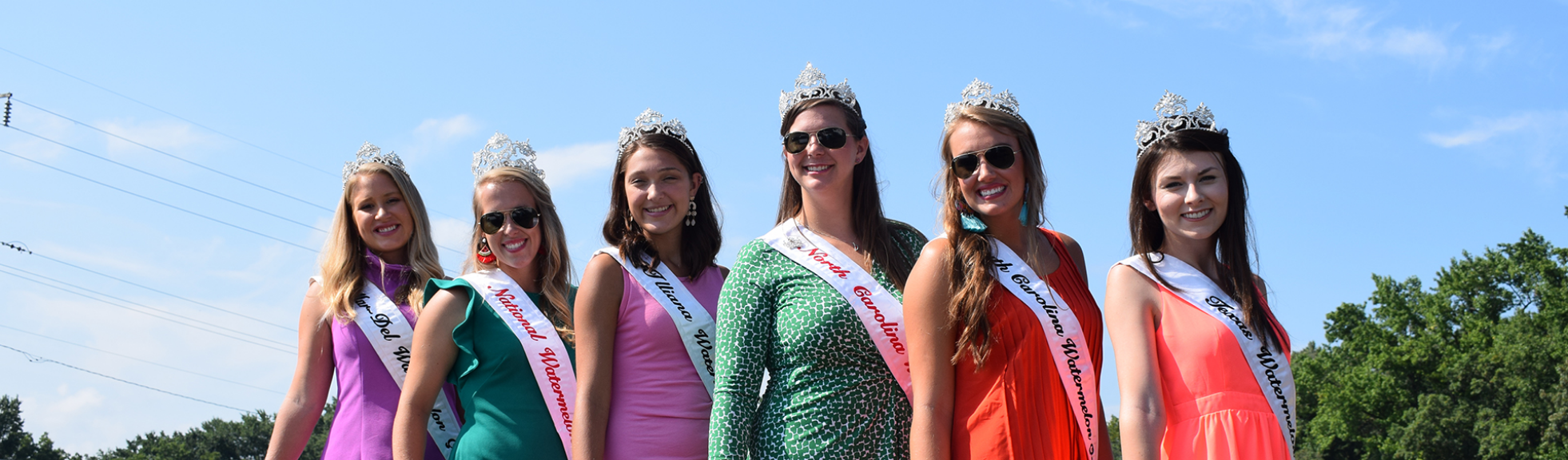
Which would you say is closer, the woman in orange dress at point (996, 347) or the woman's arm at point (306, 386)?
the woman in orange dress at point (996, 347)

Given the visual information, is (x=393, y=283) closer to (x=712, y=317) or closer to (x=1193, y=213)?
(x=712, y=317)

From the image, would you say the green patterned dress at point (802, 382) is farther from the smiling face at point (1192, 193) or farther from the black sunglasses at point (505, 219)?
the black sunglasses at point (505, 219)

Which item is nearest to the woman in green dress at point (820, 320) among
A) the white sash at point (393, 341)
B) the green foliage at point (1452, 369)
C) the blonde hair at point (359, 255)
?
the white sash at point (393, 341)

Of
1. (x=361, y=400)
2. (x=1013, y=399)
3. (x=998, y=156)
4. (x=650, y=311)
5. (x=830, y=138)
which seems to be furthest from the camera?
(x=361, y=400)

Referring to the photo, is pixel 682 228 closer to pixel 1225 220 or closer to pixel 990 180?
pixel 990 180

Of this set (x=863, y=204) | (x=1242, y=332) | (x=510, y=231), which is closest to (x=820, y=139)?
(x=863, y=204)

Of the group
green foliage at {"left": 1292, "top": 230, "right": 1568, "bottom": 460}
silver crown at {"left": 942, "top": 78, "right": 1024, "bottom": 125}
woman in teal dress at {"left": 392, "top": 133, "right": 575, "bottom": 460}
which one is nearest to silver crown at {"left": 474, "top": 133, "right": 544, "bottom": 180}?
woman in teal dress at {"left": 392, "top": 133, "right": 575, "bottom": 460}

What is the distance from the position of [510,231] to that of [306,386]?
4.59 ft

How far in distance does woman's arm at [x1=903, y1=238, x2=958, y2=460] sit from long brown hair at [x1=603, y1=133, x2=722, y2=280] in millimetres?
1431

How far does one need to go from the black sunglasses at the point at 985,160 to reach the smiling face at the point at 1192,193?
1.70ft

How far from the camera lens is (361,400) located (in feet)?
19.4

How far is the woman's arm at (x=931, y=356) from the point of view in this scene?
12.4 feet

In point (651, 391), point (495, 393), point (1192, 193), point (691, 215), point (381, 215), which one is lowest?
point (651, 391)

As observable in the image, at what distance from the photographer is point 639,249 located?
504 cm
